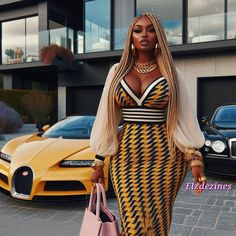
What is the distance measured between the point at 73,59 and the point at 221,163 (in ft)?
40.0

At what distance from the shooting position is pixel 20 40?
20094 mm

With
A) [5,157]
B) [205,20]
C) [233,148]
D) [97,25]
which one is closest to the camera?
[5,157]

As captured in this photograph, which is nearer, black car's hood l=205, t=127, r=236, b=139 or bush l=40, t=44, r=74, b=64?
black car's hood l=205, t=127, r=236, b=139

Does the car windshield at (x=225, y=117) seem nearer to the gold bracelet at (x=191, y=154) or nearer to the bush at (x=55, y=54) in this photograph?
the gold bracelet at (x=191, y=154)

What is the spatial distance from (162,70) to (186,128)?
39 centimetres

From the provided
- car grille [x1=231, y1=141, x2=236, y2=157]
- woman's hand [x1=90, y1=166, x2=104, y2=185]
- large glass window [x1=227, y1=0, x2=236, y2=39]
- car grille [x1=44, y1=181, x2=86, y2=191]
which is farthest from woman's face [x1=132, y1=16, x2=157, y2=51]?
large glass window [x1=227, y1=0, x2=236, y2=39]

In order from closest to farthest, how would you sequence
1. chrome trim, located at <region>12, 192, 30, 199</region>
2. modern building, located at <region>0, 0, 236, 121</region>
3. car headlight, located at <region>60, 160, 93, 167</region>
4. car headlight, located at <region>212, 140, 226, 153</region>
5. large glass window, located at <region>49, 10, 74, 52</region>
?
chrome trim, located at <region>12, 192, 30, 199</region> < car headlight, located at <region>60, 160, 93, 167</region> < car headlight, located at <region>212, 140, 226, 153</region> < modern building, located at <region>0, 0, 236, 121</region> < large glass window, located at <region>49, 10, 74, 52</region>

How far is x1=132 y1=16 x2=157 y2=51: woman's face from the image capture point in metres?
2.06

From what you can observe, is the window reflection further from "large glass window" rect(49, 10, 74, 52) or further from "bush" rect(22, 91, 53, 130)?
"bush" rect(22, 91, 53, 130)

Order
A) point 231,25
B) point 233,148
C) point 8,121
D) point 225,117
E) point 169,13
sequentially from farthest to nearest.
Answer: point 169,13 < point 8,121 < point 231,25 < point 225,117 < point 233,148

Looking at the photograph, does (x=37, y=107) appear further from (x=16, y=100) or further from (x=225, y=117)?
(x=225, y=117)

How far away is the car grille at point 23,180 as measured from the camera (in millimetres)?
4312

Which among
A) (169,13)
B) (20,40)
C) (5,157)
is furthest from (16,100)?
(5,157)

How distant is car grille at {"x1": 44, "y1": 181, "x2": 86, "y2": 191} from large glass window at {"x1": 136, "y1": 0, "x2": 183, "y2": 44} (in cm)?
1099
